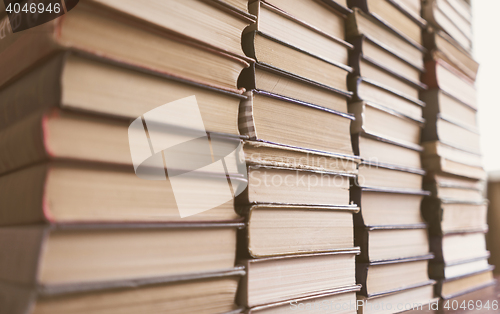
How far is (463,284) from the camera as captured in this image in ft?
3.25

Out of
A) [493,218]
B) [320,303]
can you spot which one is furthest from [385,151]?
[493,218]

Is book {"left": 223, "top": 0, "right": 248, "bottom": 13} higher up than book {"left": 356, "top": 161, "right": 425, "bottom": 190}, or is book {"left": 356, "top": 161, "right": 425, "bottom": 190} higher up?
book {"left": 223, "top": 0, "right": 248, "bottom": 13}

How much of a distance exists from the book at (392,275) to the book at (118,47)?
18.1 inches

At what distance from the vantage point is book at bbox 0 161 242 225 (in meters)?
0.37

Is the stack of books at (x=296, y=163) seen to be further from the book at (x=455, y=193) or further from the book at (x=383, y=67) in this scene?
the book at (x=455, y=193)

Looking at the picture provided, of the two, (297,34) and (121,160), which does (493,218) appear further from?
(121,160)

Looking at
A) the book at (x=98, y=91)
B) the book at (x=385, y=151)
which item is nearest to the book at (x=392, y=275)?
the book at (x=385, y=151)

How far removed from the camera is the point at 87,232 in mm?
388

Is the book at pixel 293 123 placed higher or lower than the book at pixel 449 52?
lower

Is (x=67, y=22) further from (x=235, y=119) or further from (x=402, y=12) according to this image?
(x=402, y=12)

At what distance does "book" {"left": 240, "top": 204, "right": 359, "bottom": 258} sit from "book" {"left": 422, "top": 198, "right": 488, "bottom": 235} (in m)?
0.37

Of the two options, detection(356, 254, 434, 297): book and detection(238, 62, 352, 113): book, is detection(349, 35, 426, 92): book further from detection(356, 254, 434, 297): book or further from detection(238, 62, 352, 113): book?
detection(356, 254, 434, 297): book

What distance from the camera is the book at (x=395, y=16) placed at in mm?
815

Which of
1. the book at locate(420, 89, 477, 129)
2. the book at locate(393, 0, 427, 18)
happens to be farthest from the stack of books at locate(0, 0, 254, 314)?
the book at locate(420, 89, 477, 129)
